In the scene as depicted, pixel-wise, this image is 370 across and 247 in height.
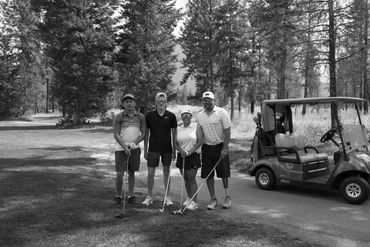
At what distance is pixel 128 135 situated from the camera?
6043 millimetres

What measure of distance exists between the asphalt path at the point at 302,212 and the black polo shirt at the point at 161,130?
1407mm

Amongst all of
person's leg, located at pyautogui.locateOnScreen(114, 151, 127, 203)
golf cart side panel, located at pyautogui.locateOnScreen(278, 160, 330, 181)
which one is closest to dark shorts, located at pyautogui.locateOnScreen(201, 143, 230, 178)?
person's leg, located at pyautogui.locateOnScreen(114, 151, 127, 203)

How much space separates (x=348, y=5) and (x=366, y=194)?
9.19 meters

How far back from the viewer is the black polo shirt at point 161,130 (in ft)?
19.5

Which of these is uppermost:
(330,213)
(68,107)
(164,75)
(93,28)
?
(93,28)

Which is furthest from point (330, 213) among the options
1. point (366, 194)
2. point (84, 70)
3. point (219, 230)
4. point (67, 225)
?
point (84, 70)

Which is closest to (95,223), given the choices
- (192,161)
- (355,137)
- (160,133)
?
(160,133)

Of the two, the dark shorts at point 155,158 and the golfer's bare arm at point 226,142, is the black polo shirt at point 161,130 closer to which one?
the dark shorts at point 155,158

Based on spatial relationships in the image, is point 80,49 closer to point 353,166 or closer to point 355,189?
point 353,166

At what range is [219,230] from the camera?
482 centimetres

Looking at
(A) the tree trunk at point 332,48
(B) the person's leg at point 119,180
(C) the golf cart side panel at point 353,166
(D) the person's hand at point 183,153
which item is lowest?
(B) the person's leg at point 119,180

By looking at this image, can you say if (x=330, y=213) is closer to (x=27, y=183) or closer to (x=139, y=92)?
(x=27, y=183)

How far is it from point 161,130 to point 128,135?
581mm

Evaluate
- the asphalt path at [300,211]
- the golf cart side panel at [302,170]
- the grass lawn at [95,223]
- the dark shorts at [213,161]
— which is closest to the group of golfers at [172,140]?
the dark shorts at [213,161]
